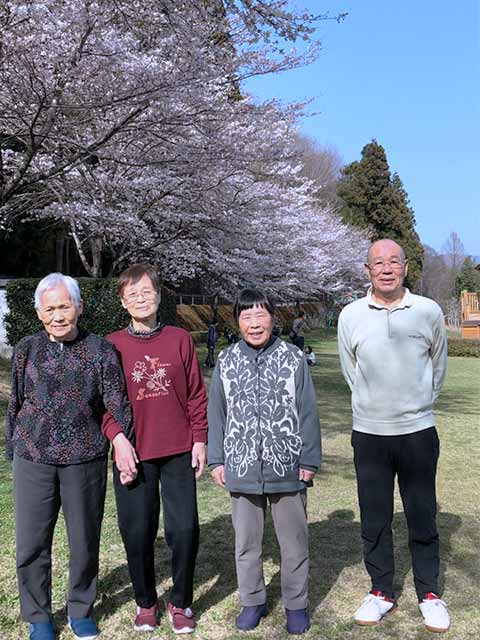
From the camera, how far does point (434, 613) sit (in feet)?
9.48

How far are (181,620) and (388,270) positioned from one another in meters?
1.81

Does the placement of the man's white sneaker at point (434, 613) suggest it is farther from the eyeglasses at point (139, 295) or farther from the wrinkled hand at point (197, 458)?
the eyeglasses at point (139, 295)

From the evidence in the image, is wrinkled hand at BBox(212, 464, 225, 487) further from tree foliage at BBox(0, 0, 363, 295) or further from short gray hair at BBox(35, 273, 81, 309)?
tree foliage at BBox(0, 0, 363, 295)

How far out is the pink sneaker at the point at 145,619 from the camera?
9.27 ft

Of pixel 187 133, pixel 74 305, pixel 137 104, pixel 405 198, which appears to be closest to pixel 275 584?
pixel 74 305

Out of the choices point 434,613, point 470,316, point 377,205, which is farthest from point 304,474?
point 377,205

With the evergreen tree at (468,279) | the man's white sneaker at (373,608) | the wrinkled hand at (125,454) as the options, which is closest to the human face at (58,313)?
the wrinkled hand at (125,454)

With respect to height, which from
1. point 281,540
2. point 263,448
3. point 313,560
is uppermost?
point 263,448

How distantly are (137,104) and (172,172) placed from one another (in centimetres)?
344

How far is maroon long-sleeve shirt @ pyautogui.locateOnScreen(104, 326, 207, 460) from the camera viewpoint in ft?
9.09

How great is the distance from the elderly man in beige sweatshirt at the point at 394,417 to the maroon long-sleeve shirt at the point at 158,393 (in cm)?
79

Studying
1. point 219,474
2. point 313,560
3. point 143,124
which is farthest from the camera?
point 143,124

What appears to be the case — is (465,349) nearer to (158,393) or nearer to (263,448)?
(263,448)

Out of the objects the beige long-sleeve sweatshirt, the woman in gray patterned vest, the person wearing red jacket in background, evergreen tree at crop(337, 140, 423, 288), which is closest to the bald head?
the beige long-sleeve sweatshirt
